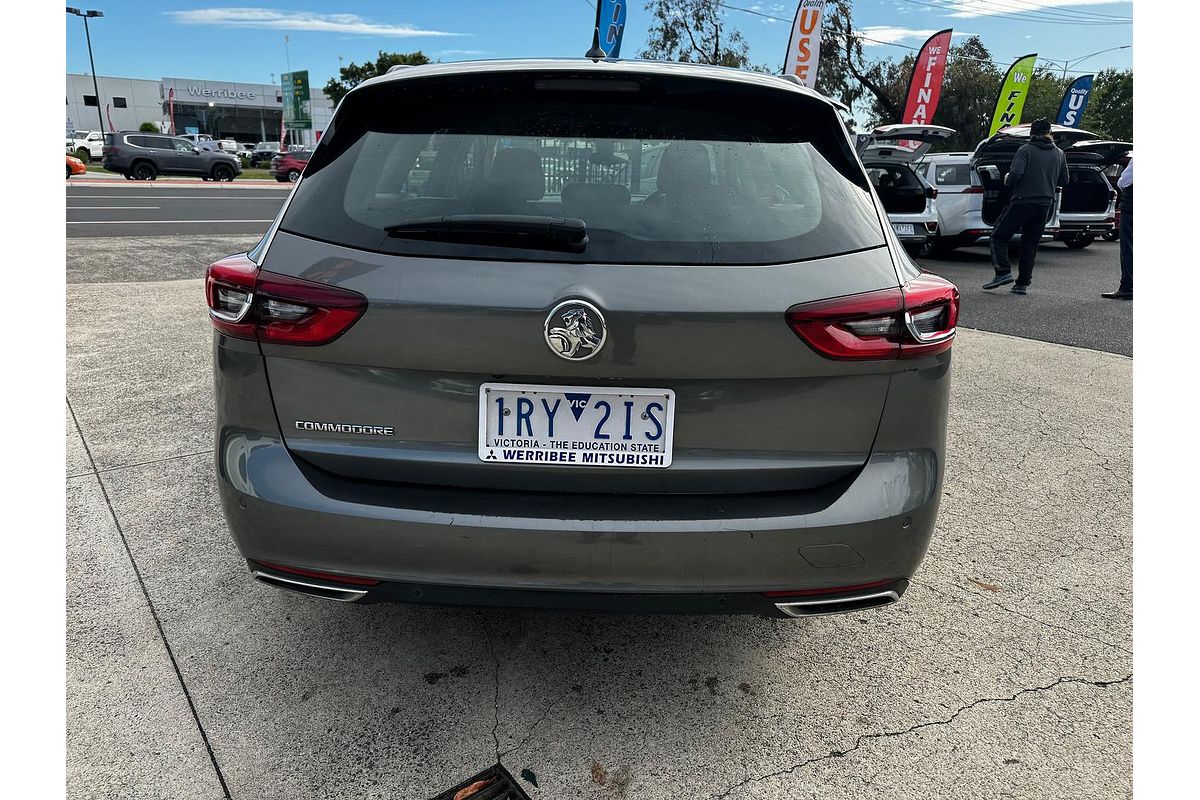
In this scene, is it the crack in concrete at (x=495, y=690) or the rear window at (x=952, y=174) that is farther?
the rear window at (x=952, y=174)

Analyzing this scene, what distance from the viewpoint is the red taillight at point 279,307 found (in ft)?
6.02

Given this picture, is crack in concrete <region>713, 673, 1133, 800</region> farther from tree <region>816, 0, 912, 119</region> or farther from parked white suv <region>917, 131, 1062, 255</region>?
tree <region>816, 0, 912, 119</region>

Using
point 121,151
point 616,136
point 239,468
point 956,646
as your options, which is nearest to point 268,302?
point 239,468

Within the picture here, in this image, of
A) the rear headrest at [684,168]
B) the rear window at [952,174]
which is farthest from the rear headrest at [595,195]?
the rear window at [952,174]

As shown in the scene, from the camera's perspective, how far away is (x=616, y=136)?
81.8 inches

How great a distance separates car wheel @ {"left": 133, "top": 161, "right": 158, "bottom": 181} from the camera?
98.8 feet

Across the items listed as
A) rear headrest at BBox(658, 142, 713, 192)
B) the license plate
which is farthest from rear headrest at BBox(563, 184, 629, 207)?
the license plate

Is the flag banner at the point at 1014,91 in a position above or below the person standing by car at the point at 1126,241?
above

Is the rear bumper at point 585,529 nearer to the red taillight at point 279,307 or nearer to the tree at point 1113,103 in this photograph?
the red taillight at point 279,307

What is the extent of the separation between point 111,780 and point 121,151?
33.5 metres

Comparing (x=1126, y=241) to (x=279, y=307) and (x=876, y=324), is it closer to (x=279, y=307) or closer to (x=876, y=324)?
(x=876, y=324)

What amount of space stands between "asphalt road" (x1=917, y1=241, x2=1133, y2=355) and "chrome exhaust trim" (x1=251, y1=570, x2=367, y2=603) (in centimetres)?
686

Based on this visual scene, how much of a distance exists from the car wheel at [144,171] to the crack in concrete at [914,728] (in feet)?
113

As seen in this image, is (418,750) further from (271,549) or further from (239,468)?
(239,468)
